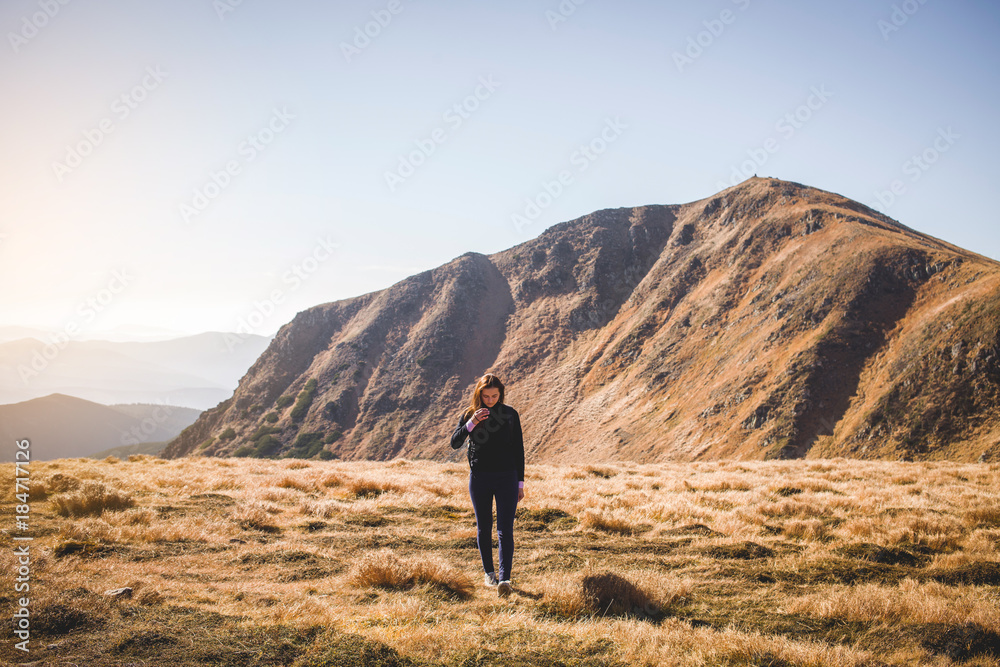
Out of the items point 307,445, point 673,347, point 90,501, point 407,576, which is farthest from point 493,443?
point 307,445

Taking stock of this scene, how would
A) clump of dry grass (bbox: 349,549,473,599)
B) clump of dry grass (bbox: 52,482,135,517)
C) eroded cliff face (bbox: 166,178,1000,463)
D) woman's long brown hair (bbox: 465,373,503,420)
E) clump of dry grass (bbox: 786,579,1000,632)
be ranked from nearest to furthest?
clump of dry grass (bbox: 786,579,1000,632) → clump of dry grass (bbox: 349,549,473,599) → woman's long brown hair (bbox: 465,373,503,420) → clump of dry grass (bbox: 52,482,135,517) → eroded cliff face (bbox: 166,178,1000,463)

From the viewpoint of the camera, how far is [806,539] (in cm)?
830

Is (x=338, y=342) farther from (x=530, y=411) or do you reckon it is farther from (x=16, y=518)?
(x=16, y=518)

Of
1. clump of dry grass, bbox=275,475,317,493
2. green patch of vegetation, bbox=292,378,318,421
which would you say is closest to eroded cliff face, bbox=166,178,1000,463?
green patch of vegetation, bbox=292,378,318,421

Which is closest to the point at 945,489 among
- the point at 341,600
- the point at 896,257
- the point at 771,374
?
the point at 341,600

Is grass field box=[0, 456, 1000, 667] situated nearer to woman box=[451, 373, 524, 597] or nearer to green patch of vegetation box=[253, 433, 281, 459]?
woman box=[451, 373, 524, 597]

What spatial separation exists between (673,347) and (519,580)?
174 feet

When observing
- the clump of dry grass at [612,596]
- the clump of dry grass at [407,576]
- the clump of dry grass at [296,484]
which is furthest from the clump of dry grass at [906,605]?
the clump of dry grass at [296,484]

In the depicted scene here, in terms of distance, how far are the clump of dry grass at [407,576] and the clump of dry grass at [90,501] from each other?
21.7 ft

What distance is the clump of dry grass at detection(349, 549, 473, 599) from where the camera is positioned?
5906 millimetres

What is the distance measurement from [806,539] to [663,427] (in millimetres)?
39982

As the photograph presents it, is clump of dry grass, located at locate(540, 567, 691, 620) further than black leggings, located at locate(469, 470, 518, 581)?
No

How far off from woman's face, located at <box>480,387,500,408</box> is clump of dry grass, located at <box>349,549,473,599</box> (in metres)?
2.17

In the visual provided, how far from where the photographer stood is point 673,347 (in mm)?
55562
